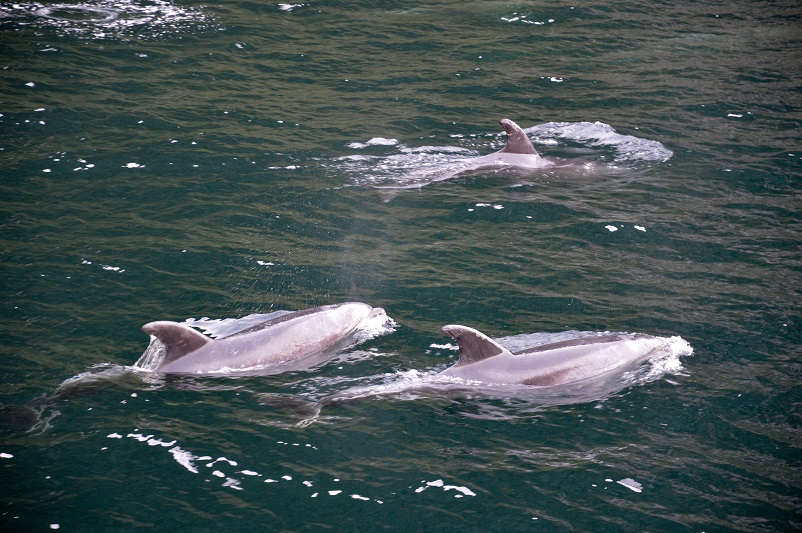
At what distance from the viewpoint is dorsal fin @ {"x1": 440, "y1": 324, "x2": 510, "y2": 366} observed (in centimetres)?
1105

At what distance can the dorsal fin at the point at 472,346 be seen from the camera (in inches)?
435

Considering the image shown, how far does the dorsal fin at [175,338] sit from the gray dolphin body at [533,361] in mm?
3365

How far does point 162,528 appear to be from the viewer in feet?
28.4

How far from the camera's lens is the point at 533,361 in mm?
11195

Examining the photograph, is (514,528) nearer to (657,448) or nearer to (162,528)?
(657,448)

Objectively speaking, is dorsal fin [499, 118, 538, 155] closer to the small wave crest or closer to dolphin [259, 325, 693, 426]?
the small wave crest

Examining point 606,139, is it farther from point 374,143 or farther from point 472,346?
point 472,346

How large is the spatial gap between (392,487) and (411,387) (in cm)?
190

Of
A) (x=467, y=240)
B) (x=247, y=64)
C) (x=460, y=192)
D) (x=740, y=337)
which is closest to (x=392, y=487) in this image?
(x=740, y=337)

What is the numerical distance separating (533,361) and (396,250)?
15.9 feet

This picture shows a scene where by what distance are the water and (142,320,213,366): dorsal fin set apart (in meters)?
0.52

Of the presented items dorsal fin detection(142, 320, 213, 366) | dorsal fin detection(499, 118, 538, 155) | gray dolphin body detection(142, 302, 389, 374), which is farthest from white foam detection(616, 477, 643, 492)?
dorsal fin detection(499, 118, 538, 155)

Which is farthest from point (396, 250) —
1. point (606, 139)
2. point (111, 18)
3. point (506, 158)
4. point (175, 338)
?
point (111, 18)

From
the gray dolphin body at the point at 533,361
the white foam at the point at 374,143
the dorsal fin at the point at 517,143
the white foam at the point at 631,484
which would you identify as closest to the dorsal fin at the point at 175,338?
the gray dolphin body at the point at 533,361
